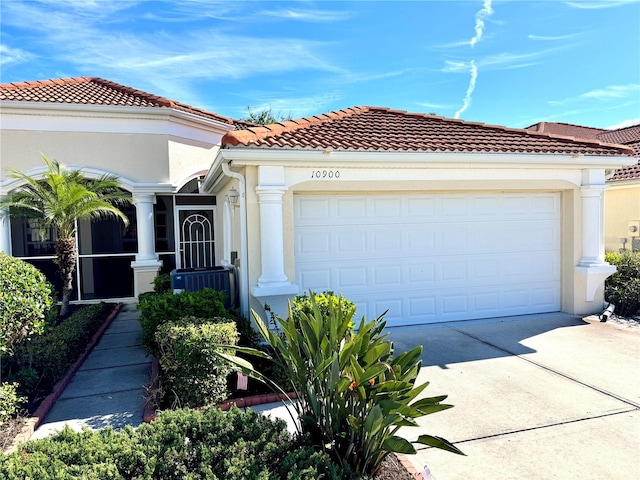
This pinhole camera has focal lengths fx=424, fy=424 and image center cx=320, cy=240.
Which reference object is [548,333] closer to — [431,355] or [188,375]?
[431,355]

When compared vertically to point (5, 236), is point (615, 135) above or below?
above

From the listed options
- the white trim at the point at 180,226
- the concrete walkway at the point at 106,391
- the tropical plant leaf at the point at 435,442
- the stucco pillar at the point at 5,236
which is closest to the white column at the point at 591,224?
the tropical plant leaf at the point at 435,442

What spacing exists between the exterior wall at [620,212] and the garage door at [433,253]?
743 centimetres

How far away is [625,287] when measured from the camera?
975 centimetres

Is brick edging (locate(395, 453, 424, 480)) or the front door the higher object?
the front door

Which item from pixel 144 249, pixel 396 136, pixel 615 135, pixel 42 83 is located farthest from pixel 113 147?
pixel 615 135

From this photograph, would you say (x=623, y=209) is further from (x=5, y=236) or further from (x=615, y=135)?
(x=5, y=236)

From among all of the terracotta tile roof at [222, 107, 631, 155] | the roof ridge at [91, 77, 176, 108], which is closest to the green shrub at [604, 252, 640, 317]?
the terracotta tile roof at [222, 107, 631, 155]

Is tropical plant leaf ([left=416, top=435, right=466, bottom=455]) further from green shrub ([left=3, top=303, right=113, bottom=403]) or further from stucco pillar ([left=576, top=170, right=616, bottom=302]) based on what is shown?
stucco pillar ([left=576, top=170, right=616, bottom=302])

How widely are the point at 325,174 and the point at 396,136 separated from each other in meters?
2.07

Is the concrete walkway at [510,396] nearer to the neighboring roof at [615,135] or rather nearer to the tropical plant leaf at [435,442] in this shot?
the tropical plant leaf at [435,442]

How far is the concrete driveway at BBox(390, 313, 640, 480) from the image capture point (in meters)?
3.96

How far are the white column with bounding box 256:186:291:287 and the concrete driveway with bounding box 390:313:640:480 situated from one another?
2471 millimetres

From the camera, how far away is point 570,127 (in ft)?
87.8
